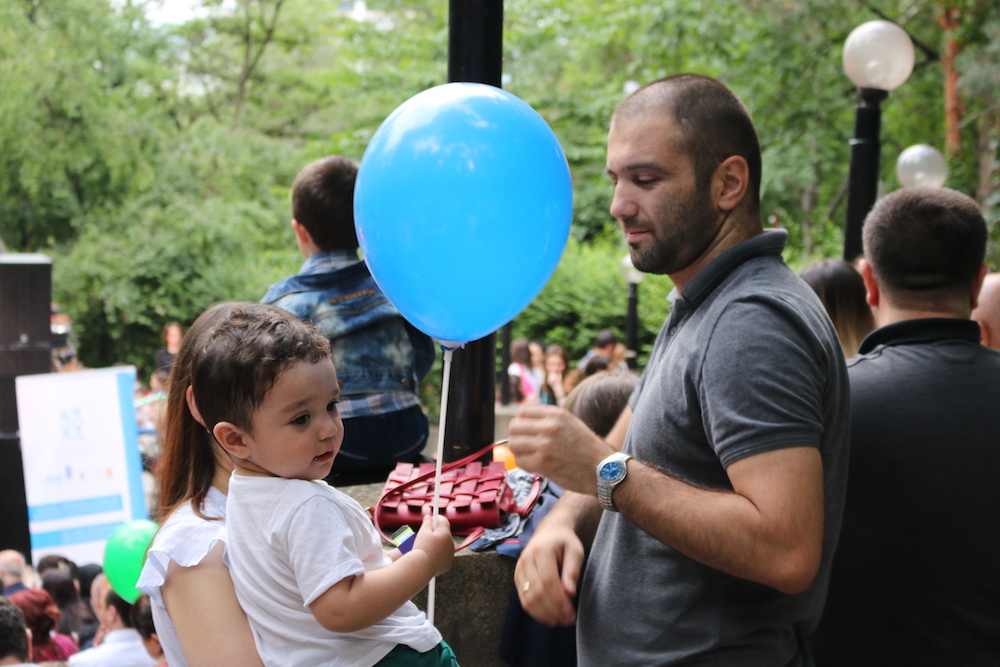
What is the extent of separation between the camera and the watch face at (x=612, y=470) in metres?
1.56

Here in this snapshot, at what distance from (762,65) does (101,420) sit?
32.6 ft

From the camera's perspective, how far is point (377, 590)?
1.58 metres

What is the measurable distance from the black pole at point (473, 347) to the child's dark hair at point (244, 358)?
3.38 ft

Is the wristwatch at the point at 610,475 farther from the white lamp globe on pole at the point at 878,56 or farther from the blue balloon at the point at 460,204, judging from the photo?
the white lamp globe on pole at the point at 878,56

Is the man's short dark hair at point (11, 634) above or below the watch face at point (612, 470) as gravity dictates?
below

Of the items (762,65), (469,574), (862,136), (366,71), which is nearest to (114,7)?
(366,71)

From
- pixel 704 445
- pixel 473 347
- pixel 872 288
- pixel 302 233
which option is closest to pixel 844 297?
pixel 872 288

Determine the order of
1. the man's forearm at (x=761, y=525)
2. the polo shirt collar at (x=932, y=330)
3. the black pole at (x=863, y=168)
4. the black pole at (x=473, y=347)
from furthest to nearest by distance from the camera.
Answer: the black pole at (x=863, y=168) → the black pole at (x=473, y=347) → the polo shirt collar at (x=932, y=330) → the man's forearm at (x=761, y=525)

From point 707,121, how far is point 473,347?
45.1 inches

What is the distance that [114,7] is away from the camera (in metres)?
17.6

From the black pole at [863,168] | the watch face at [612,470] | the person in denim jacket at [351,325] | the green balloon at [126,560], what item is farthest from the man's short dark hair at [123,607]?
the black pole at [863,168]

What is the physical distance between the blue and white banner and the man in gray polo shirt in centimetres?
564

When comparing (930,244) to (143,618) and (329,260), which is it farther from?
(143,618)

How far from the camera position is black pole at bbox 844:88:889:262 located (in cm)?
513
